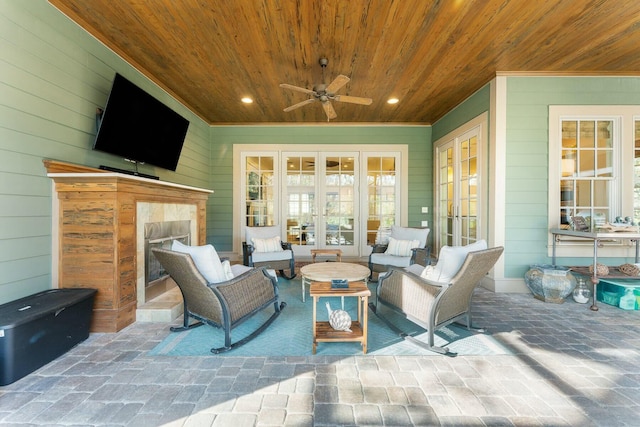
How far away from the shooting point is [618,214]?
377cm

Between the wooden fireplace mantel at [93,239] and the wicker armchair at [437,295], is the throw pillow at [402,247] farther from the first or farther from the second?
the wooden fireplace mantel at [93,239]

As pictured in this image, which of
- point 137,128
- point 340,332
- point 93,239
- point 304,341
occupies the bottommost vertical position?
point 304,341

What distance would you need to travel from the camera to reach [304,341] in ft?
7.95

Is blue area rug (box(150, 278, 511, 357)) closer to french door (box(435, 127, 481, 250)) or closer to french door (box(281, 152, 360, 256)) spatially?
french door (box(435, 127, 481, 250))

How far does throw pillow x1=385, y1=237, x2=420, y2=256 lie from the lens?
4.10 metres

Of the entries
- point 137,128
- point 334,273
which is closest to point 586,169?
point 334,273

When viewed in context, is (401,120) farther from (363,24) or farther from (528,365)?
(528,365)

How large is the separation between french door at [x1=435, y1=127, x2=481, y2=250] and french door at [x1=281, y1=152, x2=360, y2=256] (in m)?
1.78

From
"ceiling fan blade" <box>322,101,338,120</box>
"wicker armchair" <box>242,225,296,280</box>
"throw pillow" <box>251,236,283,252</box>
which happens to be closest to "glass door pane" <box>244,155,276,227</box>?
"wicker armchair" <box>242,225,296,280</box>

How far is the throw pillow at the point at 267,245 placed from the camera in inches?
173

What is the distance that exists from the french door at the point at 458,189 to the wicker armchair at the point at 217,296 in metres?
3.62

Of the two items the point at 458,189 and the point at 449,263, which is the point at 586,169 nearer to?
the point at 458,189

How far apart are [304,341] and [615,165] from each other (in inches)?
195

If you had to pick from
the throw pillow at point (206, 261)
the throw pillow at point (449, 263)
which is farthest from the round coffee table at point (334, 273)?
the throw pillow at point (206, 261)
